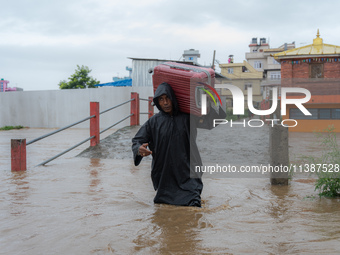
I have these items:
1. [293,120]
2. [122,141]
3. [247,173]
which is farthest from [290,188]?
[293,120]

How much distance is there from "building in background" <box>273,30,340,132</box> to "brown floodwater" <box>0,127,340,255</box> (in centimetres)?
1540

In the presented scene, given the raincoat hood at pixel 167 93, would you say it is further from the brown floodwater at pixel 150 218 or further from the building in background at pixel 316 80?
the building in background at pixel 316 80

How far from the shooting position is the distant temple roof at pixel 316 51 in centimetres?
2173

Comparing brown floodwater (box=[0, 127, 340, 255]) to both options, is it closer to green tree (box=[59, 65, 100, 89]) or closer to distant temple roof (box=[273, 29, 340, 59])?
distant temple roof (box=[273, 29, 340, 59])

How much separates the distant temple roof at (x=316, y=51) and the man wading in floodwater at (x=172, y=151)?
19086 millimetres

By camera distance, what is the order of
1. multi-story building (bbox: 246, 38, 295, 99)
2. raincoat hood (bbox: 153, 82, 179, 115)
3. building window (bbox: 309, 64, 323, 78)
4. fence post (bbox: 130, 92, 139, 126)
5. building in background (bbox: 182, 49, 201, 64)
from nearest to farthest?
raincoat hood (bbox: 153, 82, 179, 115) < fence post (bbox: 130, 92, 139, 126) < building window (bbox: 309, 64, 323, 78) < building in background (bbox: 182, 49, 201, 64) < multi-story building (bbox: 246, 38, 295, 99)

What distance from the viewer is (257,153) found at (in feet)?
30.2

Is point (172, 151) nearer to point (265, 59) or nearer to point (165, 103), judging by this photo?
point (165, 103)

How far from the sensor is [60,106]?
22406mm

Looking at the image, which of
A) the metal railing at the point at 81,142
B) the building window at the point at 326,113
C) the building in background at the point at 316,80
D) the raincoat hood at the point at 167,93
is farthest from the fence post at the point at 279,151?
the building window at the point at 326,113

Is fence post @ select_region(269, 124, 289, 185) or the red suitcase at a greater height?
the red suitcase

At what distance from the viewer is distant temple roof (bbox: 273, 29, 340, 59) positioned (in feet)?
71.3

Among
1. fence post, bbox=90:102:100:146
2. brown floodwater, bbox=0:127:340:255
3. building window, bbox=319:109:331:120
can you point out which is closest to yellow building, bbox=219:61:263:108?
building window, bbox=319:109:331:120

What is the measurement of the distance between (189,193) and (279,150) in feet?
6.73
